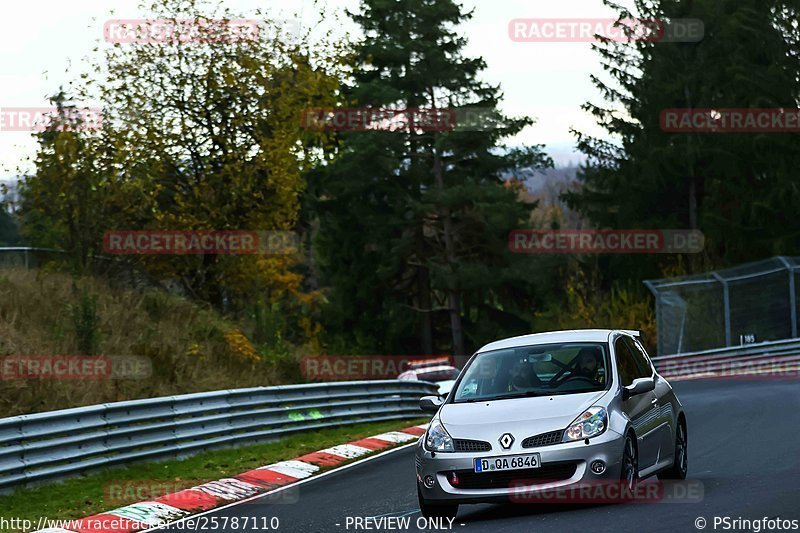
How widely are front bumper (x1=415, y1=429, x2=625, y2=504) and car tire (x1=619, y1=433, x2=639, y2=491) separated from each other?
4.7 inches

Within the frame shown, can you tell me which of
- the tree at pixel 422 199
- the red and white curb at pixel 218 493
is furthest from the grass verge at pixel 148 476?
the tree at pixel 422 199

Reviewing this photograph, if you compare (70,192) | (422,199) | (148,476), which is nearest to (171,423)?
(148,476)

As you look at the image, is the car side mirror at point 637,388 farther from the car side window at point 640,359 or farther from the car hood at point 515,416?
the car side window at point 640,359

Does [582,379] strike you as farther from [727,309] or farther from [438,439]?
[727,309]

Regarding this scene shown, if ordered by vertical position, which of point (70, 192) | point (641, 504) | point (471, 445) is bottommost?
point (641, 504)

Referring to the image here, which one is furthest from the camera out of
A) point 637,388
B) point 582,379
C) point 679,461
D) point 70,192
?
point 70,192

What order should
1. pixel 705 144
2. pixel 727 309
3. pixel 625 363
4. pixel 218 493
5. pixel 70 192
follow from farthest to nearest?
pixel 705 144
pixel 727 309
pixel 70 192
pixel 218 493
pixel 625 363

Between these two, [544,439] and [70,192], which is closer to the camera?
[544,439]

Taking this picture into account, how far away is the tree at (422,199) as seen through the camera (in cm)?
5597

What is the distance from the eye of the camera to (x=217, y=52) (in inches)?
1230

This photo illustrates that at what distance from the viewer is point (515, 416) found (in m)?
10.5

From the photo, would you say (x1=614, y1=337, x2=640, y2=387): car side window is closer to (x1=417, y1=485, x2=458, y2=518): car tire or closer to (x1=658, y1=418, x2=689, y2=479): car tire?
(x1=658, y1=418, x2=689, y2=479): car tire

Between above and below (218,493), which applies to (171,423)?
above

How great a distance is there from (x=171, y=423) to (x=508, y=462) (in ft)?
26.2
